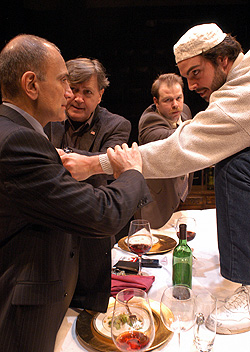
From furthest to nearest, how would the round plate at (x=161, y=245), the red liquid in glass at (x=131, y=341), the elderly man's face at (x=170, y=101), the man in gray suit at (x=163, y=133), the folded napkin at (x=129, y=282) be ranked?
1. the elderly man's face at (x=170, y=101)
2. the man in gray suit at (x=163, y=133)
3. the round plate at (x=161, y=245)
4. the folded napkin at (x=129, y=282)
5. the red liquid in glass at (x=131, y=341)

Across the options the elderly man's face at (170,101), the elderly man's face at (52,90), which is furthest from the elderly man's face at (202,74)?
the elderly man's face at (170,101)

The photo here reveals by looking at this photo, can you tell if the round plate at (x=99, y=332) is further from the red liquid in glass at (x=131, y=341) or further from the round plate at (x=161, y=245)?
the round plate at (x=161, y=245)

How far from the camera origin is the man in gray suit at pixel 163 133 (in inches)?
98.2

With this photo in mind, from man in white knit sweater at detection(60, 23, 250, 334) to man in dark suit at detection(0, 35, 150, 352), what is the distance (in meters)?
0.34

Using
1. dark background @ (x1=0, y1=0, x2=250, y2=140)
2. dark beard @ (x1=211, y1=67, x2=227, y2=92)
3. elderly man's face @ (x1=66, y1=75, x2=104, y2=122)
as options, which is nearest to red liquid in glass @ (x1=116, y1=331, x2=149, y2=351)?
dark beard @ (x1=211, y1=67, x2=227, y2=92)

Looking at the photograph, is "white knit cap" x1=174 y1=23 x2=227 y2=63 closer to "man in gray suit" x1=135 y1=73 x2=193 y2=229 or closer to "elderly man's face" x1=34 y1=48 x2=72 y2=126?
"elderly man's face" x1=34 y1=48 x2=72 y2=126

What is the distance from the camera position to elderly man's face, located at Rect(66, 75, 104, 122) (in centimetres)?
211

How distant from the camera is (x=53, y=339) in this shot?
1.03 meters

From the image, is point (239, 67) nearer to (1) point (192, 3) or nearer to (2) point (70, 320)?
(2) point (70, 320)

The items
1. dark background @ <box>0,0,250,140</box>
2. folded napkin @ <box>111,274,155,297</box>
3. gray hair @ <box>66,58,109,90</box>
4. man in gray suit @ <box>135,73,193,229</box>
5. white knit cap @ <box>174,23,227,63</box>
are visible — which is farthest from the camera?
dark background @ <box>0,0,250,140</box>

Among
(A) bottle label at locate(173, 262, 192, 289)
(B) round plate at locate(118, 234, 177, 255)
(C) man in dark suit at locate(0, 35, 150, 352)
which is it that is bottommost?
(B) round plate at locate(118, 234, 177, 255)

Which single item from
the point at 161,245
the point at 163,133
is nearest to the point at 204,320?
the point at 161,245

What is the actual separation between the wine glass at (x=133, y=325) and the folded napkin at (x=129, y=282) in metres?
0.44

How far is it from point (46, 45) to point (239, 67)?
78 cm
